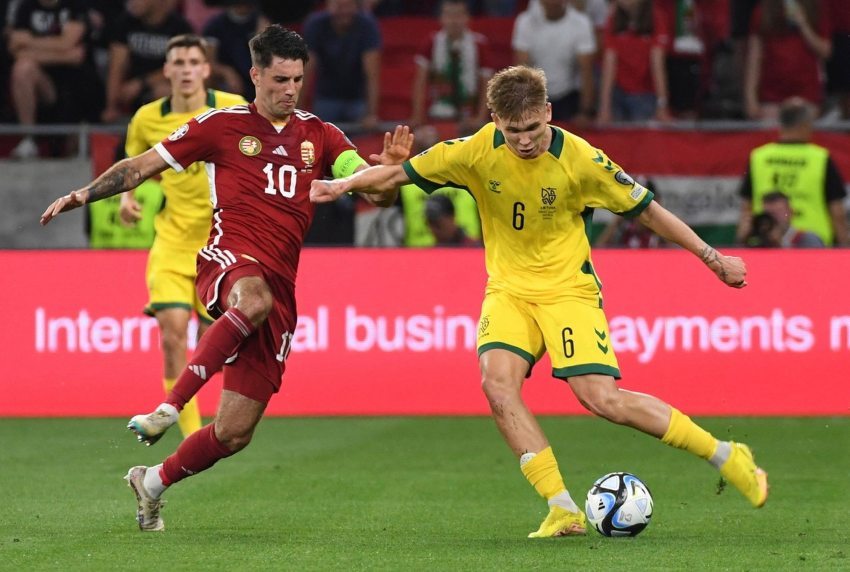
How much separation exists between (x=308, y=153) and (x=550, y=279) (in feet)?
4.32

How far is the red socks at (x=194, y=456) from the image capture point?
295 inches

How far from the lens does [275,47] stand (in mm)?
7605

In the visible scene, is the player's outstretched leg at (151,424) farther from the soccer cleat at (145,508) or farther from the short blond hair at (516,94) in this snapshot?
the short blond hair at (516,94)

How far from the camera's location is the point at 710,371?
12.5 meters

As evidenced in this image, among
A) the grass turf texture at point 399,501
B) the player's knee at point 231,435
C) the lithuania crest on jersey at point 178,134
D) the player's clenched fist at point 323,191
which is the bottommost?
the grass turf texture at point 399,501

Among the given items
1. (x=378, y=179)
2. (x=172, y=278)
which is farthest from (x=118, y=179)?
(x=172, y=278)

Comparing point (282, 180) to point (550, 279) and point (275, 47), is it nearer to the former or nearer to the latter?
point (275, 47)

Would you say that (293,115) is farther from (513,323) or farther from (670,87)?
(670,87)

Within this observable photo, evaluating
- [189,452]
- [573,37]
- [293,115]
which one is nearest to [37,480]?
[189,452]

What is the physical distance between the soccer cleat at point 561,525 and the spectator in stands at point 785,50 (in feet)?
30.8

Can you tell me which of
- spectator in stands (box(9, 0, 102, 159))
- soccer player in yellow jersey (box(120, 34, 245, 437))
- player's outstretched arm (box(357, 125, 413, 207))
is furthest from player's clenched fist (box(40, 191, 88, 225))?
spectator in stands (box(9, 0, 102, 159))

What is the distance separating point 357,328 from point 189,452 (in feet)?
17.4

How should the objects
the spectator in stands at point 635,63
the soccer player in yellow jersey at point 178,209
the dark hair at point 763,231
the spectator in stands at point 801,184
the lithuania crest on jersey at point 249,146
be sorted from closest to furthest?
the lithuania crest on jersey at point 249,146, the soccer player in yellow jersey at point 178,209, the dark hair at point 763,231, the spectator in stands at point 801,184, the spectator in stands at point 635,63

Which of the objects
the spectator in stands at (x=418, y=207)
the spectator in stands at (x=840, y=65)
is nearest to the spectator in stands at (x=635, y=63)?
the spectator in stands at (x=840, y=65)
